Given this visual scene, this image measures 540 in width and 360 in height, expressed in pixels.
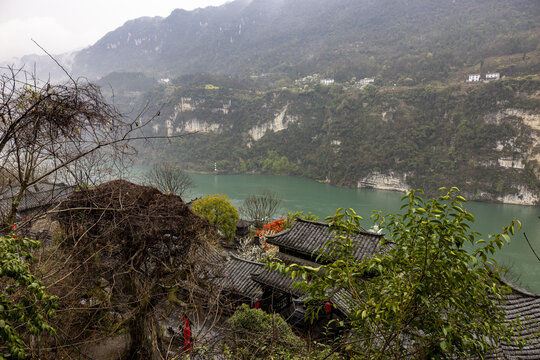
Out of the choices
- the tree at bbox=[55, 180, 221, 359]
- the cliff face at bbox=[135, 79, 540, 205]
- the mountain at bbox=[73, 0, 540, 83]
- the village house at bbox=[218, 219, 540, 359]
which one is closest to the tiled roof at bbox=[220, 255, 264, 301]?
the village house at bbox=[218, 219, 540, 359]

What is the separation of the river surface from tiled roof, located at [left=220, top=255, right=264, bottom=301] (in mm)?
18746

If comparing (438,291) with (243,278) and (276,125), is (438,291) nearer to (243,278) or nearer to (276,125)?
(243,278)

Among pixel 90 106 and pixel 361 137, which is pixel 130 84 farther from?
pixel 90 106

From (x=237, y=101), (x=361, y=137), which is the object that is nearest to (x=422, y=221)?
(x=361, y=137)

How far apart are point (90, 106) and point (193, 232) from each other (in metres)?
2.88

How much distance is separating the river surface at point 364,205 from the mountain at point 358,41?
38.6m

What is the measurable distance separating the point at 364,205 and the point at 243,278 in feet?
114

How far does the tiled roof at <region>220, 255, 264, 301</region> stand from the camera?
1001 cm

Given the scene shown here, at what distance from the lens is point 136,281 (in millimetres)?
4848

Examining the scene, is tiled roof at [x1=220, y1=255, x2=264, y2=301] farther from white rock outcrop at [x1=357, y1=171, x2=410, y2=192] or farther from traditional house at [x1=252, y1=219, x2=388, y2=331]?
white rock outcrop at [x1=357, y1=171, x2=410, y2=192]

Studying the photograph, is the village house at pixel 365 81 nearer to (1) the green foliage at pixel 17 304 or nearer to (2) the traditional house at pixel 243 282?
(2) the traditional house at pixel 243 282

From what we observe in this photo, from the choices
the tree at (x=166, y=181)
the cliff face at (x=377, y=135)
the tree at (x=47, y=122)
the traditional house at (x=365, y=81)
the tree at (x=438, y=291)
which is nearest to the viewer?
the tree at (x=438, y=291)

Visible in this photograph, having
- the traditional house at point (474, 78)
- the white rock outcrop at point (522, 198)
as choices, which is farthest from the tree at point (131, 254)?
the traditional house at point (474, 78)

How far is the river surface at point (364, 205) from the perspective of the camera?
23297 mm
